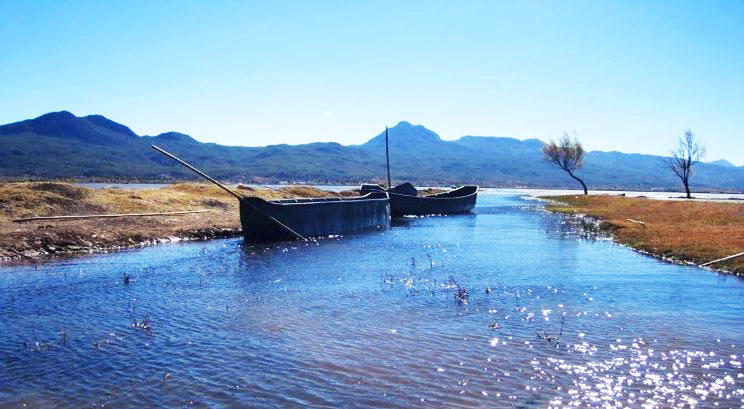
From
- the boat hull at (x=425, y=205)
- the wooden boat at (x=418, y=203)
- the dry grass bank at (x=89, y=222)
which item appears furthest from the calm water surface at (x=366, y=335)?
the wooden boat at (x=418, y=203)

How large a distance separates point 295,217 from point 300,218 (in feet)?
1.58

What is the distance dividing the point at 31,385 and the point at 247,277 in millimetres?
10992

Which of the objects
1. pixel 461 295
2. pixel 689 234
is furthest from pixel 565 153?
pixel 461 295

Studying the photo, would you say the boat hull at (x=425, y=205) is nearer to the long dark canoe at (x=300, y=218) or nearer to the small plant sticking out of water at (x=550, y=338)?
the long dark canoe at (x=300, y=218)

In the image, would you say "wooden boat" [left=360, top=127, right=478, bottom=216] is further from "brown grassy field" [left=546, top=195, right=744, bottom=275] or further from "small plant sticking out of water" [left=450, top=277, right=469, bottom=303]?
"small plant sticking out of water" [left=450, top=277, right=469, bottom=303]

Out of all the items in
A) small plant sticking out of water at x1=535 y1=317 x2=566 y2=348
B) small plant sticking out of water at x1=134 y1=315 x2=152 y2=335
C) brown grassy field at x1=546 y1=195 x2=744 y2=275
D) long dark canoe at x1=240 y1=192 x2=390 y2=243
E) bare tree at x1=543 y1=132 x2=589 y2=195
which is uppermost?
bare tree at x1=543 y1=132 x2=589 y2=195

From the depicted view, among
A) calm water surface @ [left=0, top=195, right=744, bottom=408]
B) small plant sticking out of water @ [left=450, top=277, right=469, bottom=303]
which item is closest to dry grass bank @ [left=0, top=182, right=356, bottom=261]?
calm water surface @ [left=0, top=195, right=744, bottom=408]

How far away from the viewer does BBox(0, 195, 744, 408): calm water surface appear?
9.52m

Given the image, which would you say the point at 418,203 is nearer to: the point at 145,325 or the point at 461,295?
the point at 461,295

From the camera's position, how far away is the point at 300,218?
34531 mm

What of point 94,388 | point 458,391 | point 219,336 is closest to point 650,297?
point 458,391

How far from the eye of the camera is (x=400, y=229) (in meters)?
44.8

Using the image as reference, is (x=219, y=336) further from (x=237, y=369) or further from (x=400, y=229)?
(x=400, y=229)

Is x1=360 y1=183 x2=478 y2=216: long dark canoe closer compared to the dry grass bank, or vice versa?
the dry grass bank
